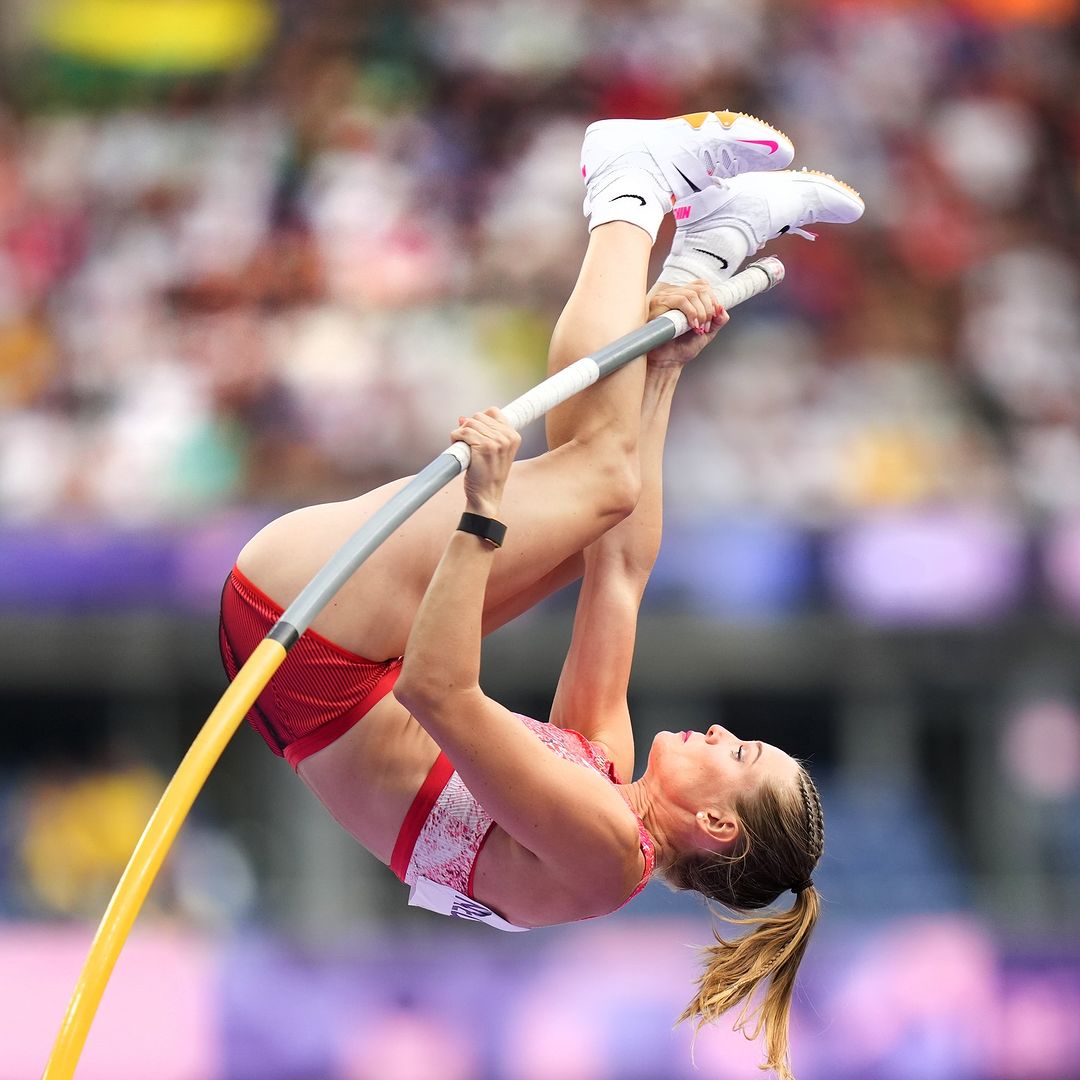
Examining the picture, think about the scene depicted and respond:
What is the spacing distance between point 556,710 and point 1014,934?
4.21 m

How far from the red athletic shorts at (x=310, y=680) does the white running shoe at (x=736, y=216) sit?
134cm

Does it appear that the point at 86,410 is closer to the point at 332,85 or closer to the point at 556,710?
the point at 332,85

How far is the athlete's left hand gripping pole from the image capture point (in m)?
3.39

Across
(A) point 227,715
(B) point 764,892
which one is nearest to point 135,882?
(A) point 227,715

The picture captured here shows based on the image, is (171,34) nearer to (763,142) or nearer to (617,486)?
Answer: (763,142)

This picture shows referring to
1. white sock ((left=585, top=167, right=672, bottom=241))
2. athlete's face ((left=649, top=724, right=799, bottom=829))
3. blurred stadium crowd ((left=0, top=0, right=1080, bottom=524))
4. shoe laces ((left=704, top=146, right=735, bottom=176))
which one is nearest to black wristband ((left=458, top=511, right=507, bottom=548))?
athlete's face ((left=649, top=724, right=799, bottom=829))

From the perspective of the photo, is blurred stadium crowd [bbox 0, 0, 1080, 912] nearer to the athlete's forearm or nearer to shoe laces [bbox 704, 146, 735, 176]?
shoe laces [bbox 704, 146, 735, 176]

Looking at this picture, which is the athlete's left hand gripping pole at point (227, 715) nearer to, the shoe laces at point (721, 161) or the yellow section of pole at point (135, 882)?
the yellow section of pole at point (135, 882)

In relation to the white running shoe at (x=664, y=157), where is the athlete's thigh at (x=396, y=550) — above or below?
below

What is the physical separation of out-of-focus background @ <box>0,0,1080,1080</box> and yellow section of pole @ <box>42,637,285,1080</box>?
431 cm

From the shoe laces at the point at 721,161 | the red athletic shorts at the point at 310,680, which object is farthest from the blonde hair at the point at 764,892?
the shoe laces at the point at 721,161

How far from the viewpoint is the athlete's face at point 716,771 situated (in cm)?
410

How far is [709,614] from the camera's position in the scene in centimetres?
843

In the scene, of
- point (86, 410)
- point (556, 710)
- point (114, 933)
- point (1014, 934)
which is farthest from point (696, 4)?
point (114, 933)
